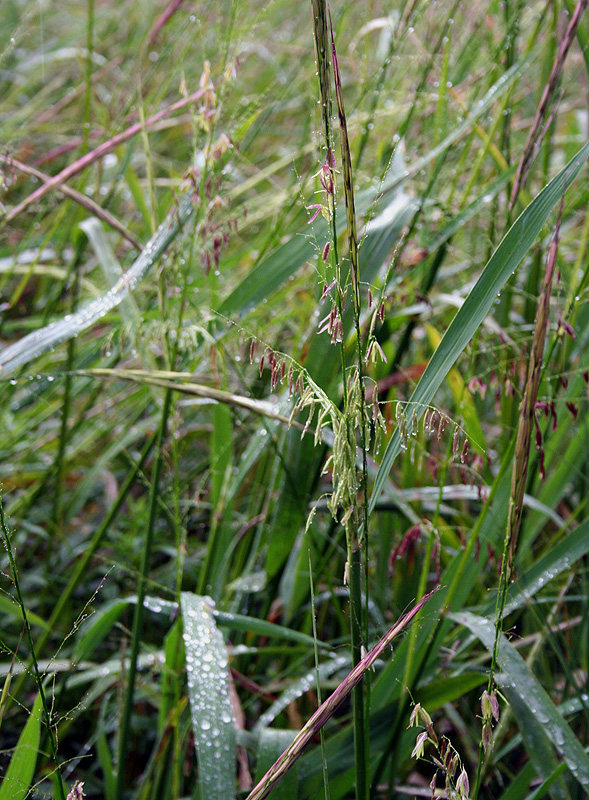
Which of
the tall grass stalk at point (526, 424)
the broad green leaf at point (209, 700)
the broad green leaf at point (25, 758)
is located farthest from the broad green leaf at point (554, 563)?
the broad green leaf at point (25, 758)

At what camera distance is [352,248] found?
428mm

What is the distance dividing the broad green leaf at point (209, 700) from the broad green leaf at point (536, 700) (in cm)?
28

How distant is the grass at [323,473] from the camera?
53cm

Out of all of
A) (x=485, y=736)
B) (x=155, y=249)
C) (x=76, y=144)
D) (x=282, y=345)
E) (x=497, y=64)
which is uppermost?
(x=497, y=64)

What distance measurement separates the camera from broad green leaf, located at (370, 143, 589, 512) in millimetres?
552

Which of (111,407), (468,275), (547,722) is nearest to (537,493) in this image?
(547,722)

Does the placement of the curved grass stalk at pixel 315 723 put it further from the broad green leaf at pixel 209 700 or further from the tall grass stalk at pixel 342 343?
the broad green leaf at pixel 209 700

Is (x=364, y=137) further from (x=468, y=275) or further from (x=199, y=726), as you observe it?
(x=199, y=726)

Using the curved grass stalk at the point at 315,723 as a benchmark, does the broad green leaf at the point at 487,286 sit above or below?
above

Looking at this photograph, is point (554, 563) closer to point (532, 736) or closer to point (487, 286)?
point (532, 736)

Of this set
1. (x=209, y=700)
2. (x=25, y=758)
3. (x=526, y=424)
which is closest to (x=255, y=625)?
(x=209, y=700)

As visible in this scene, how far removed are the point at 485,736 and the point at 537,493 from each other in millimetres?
576

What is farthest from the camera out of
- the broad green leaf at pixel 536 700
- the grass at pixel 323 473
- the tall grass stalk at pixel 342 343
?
the broad green leaf at pixel 536 700

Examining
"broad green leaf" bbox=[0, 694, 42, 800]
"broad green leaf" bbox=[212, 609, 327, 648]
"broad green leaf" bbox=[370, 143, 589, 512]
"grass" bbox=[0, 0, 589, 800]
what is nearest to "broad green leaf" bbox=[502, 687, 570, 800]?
"grass" bbox=[0, 0, 589, 800]
